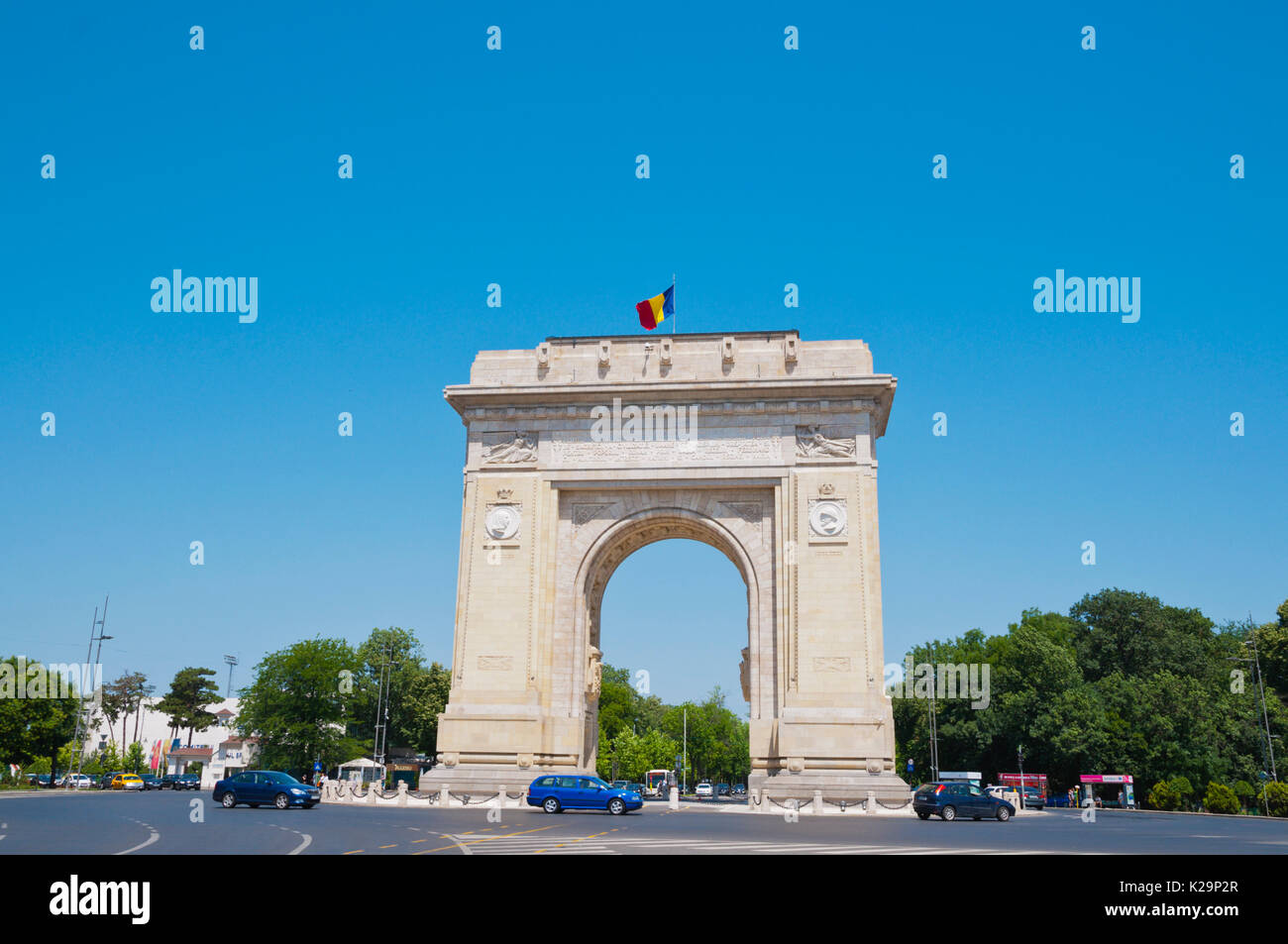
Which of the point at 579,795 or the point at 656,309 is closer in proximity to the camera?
the point at 579,795

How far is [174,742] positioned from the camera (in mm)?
114812

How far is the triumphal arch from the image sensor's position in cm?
3791

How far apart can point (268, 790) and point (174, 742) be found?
9627 cm

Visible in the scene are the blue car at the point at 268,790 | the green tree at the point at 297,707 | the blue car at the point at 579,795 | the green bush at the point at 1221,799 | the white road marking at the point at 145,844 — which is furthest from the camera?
the green tree at the point at 297,707

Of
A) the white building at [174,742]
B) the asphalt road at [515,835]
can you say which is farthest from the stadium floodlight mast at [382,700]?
the asphalt road at [515,835]

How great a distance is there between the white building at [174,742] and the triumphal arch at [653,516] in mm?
67264

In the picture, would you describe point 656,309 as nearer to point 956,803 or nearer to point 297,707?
point 956,803

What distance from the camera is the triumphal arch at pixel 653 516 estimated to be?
37.9 m

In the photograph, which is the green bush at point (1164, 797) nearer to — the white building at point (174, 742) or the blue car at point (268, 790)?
the blue car at point (268, 790)

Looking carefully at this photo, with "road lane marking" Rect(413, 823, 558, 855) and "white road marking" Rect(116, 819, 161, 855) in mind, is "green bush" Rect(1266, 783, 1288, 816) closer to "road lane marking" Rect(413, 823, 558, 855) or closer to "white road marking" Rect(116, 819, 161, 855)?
"road lane marking" Rect(413, 823, 558, 855)

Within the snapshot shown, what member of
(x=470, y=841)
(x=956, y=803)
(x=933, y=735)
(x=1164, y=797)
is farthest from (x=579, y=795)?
(x=933, y=735)

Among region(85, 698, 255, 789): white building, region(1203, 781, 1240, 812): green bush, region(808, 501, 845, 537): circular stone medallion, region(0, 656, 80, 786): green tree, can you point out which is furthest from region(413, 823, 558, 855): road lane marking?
region(85, 698, 255, 789): white building

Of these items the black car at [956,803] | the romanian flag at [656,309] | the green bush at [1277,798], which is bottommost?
the green bush at [1277,798]
